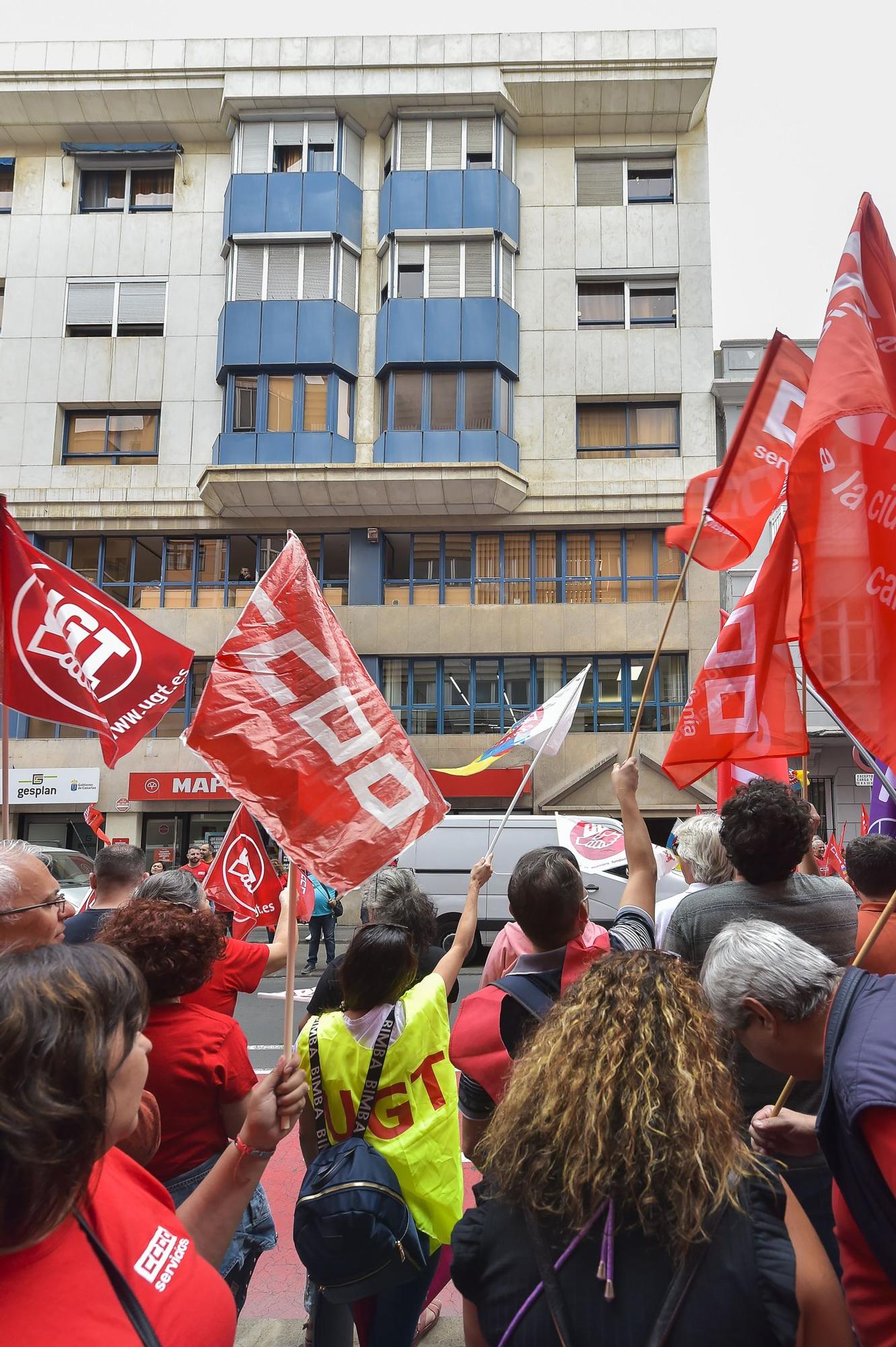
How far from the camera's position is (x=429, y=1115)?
2.92 meters

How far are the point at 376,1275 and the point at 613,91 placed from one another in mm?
27778

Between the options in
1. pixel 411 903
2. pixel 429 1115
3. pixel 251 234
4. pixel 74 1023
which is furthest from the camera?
pixel 251 234

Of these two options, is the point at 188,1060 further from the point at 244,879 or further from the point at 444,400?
the point at 444,400

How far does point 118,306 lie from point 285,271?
14.8 feet

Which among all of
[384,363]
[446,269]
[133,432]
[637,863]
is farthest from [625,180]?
[637,863]

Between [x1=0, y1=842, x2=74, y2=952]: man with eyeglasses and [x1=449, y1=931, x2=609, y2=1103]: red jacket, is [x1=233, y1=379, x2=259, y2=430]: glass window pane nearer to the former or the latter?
[x1=0, y1=842, x2=74, y2=952]: man with eyeglasses

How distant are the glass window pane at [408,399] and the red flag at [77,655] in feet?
63.7

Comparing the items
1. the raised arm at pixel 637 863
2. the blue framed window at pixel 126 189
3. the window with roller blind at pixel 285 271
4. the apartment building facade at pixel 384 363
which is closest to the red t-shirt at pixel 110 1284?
the raised arm at pixel 637 863

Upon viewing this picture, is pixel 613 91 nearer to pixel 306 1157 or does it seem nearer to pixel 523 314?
pixel 523 314

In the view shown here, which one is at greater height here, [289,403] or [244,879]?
[289,403]

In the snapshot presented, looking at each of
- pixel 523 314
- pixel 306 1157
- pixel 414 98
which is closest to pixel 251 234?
pixel 414 98

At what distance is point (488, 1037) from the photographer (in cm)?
283

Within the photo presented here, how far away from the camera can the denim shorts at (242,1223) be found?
107 inches

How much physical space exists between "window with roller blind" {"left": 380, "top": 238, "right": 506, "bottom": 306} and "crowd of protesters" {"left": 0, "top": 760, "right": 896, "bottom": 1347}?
23.7 m
